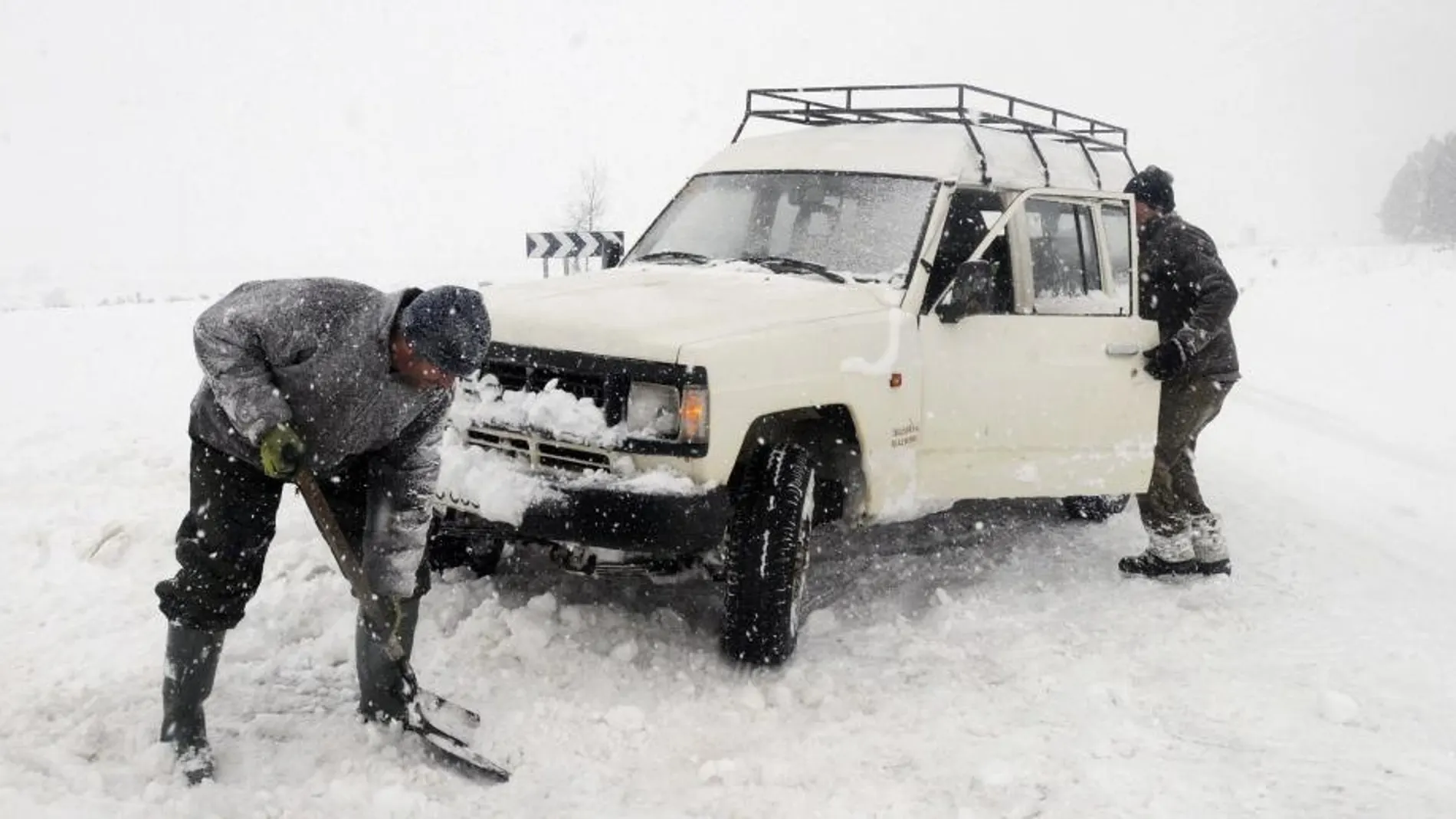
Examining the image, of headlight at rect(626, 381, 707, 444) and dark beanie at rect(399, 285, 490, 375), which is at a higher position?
dark beanie at rect(399, 285, 490, 375)

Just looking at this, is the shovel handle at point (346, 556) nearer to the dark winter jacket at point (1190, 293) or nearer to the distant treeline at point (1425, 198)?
the dark winter jacket at point (1190, 293)

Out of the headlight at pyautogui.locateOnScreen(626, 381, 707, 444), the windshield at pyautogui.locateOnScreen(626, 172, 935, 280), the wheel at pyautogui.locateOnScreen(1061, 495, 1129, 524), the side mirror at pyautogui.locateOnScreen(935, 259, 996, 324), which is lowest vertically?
the wheel at pyautogui.locateOnScreen(1061, 495, 1129, 524)

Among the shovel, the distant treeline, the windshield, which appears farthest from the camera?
the distant treeline

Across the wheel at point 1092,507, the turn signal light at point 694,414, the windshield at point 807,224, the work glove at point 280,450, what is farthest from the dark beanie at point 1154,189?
the work glove at point 280,450

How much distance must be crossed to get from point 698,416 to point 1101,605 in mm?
2463

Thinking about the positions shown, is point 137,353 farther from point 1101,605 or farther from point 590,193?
point 590,193

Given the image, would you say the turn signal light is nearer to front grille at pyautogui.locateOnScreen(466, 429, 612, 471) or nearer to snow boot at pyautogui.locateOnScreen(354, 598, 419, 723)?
front grille at pyautogui.locateOnScreen(466, 429, 612, 471)

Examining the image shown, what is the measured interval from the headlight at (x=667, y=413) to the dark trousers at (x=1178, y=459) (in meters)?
2.87

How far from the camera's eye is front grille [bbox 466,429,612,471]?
4.29 meters

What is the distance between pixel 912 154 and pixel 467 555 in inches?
113

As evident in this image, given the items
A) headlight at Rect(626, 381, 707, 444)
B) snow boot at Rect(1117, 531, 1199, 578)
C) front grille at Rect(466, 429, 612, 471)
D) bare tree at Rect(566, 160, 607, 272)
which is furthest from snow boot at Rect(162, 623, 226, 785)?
bare tree at Rect(566, 160, 607, 272)

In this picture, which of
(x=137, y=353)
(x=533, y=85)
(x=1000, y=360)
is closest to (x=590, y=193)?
(x=137, y=353)

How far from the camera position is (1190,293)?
6020mm

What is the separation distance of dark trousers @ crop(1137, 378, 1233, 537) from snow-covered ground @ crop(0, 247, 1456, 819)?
1.20 ft
